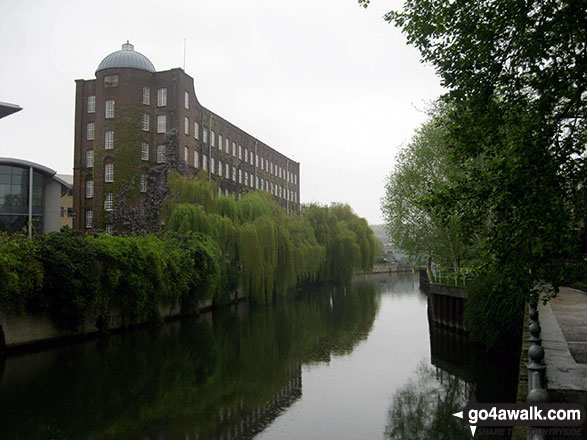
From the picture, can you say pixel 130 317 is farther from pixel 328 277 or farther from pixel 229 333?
pixel 328 277

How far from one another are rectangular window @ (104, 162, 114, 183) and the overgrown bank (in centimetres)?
965

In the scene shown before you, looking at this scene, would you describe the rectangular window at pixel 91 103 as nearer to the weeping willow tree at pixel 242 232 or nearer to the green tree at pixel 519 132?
the weeping willow tree at pixel 242 232

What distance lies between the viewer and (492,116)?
890cm

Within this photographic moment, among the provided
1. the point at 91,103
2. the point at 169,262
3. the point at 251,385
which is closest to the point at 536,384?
the point at 251,385

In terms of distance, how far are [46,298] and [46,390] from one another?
6.15 meters

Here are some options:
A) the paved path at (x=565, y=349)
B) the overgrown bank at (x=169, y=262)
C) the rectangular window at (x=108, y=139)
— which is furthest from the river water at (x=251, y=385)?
the rectangular window at (x=108, y=139)

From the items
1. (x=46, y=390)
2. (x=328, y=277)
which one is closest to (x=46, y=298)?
(x=46, y=390)

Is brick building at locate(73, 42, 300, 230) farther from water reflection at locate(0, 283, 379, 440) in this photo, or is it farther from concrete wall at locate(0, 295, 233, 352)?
water reflection at locate(0, 283, 379, 440)

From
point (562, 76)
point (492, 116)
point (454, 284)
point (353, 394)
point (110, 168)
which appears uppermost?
point (110, 168)

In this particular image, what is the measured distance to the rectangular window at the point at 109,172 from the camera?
4159 centimetres

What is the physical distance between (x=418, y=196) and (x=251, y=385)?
21116 millimetres

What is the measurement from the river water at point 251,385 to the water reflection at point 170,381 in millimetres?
44

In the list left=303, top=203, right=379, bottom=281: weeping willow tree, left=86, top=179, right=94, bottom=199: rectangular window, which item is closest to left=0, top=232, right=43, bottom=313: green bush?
left=86, top=179, right=94, bottom=199: rectangular window

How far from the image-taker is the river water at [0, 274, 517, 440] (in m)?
11.3
